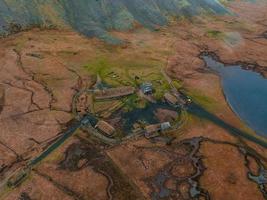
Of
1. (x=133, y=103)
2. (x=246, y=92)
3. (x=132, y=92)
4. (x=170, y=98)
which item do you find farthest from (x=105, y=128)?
(x=246, y=92)

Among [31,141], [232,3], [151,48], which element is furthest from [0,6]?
[232,3]

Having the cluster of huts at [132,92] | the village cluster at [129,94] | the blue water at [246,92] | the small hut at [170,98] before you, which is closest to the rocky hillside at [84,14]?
the blue water at [246,92]

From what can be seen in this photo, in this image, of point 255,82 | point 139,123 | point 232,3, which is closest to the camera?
point 139,123

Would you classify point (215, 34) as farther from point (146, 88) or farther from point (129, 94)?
point (129, 94)

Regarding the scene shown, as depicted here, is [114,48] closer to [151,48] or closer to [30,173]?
[151,48]

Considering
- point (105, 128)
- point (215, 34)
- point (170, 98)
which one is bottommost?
point (215, 34)

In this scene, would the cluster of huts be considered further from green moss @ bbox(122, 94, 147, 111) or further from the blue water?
the blue water
